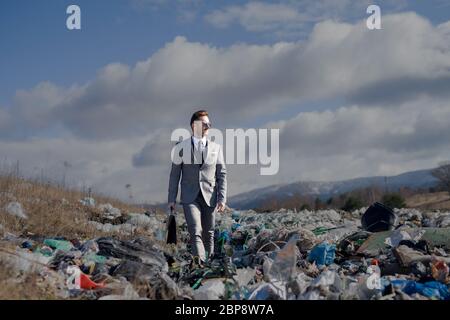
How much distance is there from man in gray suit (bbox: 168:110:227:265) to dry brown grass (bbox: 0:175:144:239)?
9.56 ft

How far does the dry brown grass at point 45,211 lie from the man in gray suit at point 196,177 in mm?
2914

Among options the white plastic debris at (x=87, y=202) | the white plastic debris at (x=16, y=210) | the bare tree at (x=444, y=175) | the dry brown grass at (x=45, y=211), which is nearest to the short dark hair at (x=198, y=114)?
the dry brown grass at (x=45, y=211)

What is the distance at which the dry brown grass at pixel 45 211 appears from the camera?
811cm

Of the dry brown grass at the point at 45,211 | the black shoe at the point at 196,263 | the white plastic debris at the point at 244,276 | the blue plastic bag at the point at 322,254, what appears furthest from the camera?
the dry brown grass at the point at 45,211

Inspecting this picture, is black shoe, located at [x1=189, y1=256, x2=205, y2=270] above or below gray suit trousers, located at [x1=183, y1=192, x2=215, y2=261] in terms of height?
below

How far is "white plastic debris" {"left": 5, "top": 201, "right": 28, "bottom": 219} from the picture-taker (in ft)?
27.5

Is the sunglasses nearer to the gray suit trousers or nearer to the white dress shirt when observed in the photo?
the white dress shirt

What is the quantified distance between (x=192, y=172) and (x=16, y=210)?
395 cm

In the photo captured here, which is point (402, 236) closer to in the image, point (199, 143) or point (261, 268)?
point (261, 268)

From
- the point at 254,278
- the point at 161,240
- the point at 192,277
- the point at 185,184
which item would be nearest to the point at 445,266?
the point at 254,278

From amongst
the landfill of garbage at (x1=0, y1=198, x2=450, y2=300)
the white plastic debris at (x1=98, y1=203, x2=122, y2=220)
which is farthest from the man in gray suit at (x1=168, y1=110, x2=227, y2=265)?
the white plastic debris at (x1=98, y1=203, x2=122, y2=220)

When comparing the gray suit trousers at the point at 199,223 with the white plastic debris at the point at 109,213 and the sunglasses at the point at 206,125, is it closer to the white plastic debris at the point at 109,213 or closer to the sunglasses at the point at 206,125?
the sunglasses at the point at 206,125

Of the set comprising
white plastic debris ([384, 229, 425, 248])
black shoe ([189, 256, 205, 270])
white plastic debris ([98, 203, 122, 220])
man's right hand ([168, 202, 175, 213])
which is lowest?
black shoe ([189, 256, 205, 270])
